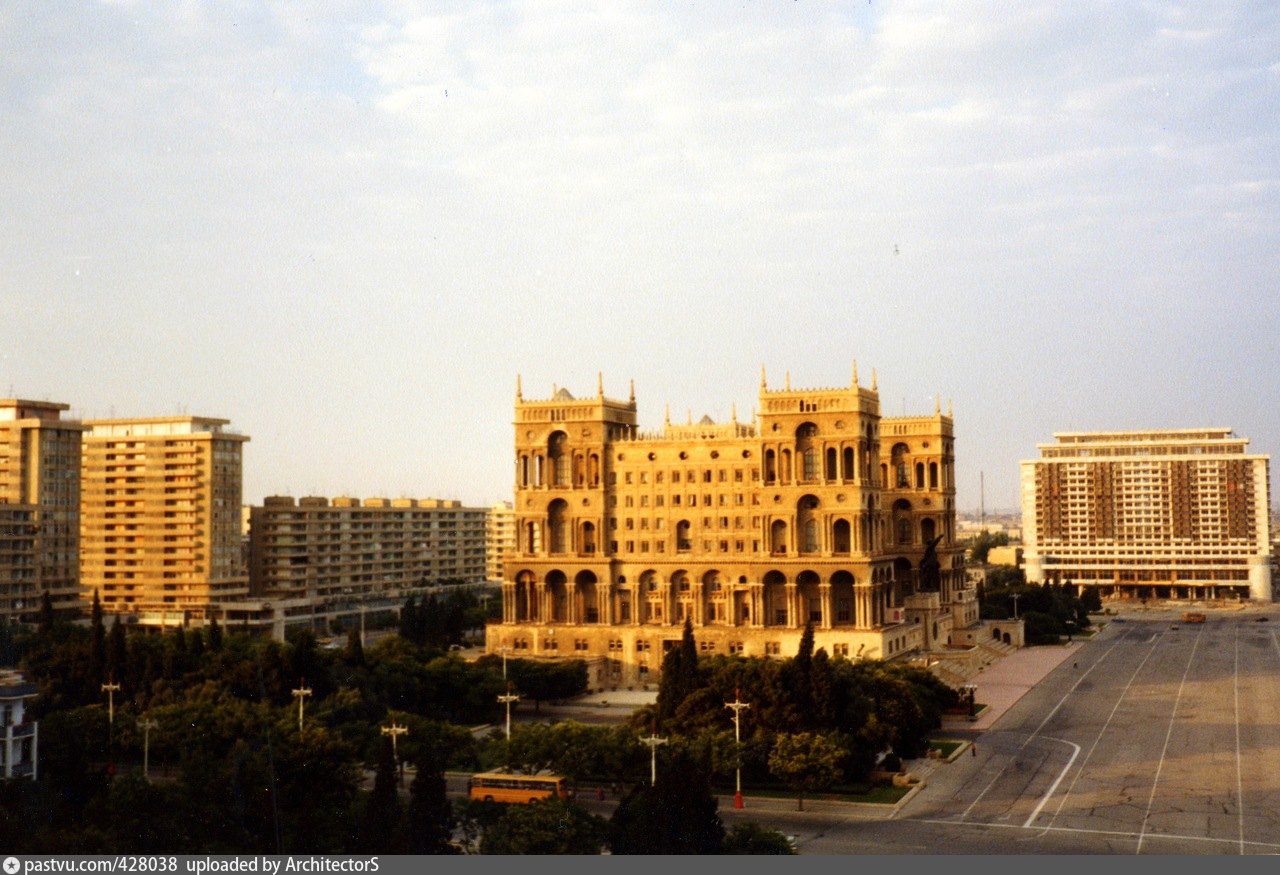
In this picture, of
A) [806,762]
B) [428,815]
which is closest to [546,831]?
[428,815]

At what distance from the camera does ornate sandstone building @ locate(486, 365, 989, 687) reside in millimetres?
99250

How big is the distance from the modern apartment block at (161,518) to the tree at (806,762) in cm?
Result: 8146

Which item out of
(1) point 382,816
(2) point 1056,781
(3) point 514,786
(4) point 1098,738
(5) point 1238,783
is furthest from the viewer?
(4) point 1098,738

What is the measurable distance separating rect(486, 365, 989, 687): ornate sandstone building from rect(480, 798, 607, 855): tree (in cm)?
5503

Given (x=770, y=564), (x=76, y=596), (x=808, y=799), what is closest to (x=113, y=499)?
(x=76, y=596)

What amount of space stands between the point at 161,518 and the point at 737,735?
8384cm

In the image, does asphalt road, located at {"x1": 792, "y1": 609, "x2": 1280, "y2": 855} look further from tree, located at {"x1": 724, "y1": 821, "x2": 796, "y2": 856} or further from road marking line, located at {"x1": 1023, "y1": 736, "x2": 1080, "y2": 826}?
tree, located at {"x1": 724, "y1": 821, "x2": 796, "y2": 856}

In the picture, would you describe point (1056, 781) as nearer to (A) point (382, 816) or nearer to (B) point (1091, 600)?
(A) point (382, 816)

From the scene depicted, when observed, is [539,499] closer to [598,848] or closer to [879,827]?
[879,827]

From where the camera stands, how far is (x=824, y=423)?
100 m

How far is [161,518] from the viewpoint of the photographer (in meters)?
130

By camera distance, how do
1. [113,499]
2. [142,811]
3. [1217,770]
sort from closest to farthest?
[142,811] < [1217,770] < [113,499]

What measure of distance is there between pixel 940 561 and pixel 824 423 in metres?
24.6

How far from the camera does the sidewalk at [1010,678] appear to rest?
8212 centimetres
